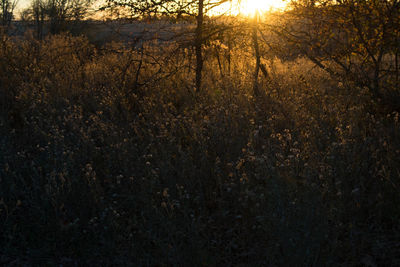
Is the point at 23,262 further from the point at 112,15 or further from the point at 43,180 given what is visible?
the point at 112,15

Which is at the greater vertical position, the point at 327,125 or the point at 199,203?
the point at 327,125

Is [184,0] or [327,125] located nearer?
[327,125]

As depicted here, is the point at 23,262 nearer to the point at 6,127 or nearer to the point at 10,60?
the point at 6,127

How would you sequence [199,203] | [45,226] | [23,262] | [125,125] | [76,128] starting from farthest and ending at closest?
[125,125], [76,128], [199,203], [45,226], [23,262]

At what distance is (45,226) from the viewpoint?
298cm

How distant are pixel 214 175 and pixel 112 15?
3.51 metres

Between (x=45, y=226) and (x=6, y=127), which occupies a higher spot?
(x=6, y=127)

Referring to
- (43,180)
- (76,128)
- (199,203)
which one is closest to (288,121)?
(199,203)

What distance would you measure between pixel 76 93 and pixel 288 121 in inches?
156

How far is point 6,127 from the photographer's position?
4.91 meters

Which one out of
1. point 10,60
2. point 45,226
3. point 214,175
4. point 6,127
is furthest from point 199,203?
point 10,60

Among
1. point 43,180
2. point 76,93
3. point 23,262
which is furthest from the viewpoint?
point 76,93

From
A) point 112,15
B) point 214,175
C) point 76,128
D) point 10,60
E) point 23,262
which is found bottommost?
point 23,262

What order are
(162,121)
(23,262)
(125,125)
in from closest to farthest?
1. (23,262)
2. (162,121)
3. (125,125)
